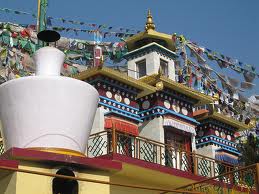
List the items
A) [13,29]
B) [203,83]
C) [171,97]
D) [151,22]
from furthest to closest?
[13,29] < [203,83] < [151,22] < [171,97]

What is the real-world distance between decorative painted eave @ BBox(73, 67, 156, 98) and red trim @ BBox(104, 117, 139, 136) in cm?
143

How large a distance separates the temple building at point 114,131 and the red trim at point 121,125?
4 centimetres

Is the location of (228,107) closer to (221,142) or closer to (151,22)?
(221,142)

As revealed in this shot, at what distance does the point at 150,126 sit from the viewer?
1983 centimetres

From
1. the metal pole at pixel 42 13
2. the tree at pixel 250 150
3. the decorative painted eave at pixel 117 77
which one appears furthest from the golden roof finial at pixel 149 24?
the tree at pixel 250 150

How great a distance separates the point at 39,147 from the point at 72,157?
28.3 inches

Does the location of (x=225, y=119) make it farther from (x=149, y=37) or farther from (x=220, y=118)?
(x=149, y=37)

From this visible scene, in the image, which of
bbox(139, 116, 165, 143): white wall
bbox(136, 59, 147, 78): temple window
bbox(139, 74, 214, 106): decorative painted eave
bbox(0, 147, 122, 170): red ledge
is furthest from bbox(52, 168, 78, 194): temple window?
bbox(136, 59, 147, 78): temple window

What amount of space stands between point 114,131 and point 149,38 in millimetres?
8816

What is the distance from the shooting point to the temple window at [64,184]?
35.7ft

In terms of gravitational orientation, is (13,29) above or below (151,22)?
above

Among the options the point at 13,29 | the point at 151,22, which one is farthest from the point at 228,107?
the point at 13,29

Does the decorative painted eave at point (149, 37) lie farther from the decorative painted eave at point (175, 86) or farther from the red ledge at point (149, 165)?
the red ledge at point (149, 165)

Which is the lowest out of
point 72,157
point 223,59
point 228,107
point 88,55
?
point 72,157
